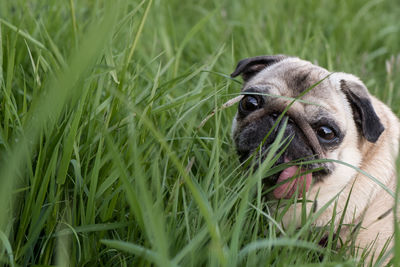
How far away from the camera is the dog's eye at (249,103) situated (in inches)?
123

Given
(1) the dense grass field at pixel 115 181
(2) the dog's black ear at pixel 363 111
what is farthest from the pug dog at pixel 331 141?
(1) the dense grass field at pixel 115 181

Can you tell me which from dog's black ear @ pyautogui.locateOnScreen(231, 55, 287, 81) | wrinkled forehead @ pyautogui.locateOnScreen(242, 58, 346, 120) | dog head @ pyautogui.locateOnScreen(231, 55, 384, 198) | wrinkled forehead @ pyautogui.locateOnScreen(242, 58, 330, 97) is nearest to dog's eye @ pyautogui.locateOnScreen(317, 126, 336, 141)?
dog head @ pyautogui.locateOnScreen(231, 55, 384, 198)

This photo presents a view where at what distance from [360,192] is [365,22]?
353 cm

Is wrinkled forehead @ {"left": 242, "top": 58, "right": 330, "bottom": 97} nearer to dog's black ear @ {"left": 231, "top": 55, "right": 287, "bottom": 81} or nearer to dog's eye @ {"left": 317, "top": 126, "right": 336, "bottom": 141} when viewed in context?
dog's black ear @ {"left": 231, "top": 55, "right": 287, "bottom": 81}

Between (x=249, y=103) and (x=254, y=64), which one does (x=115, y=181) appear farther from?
(x=254, y=64)

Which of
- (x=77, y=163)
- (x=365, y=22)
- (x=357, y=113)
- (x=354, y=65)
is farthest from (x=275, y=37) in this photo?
(x=77, y=163)

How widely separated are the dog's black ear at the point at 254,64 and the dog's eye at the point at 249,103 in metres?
0.30

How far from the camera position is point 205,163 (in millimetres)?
2812

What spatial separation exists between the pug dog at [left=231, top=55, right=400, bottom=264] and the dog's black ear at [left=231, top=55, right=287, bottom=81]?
0.25 m

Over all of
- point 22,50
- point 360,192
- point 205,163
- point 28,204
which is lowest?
point 360,192

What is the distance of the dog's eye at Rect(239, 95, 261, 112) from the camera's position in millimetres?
3135

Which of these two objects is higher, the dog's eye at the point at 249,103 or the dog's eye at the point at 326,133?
the dog's eye at the point at 249,103

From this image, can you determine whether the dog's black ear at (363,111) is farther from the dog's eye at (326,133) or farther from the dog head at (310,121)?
the dog's eye at (326,133)

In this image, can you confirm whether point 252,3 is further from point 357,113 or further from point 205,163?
point 205,163
